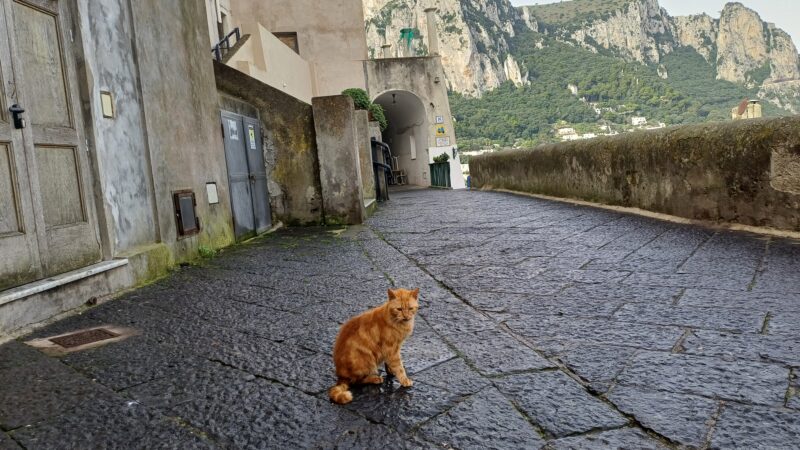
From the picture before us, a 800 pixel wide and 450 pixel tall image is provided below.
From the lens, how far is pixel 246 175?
246 inches

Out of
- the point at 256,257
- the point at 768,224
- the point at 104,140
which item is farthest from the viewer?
the point at 256,257

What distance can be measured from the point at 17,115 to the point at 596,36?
297ft

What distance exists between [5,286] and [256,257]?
2198 millimetres

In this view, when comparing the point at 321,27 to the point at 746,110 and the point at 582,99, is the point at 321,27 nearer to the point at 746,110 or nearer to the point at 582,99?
the point at 746,110

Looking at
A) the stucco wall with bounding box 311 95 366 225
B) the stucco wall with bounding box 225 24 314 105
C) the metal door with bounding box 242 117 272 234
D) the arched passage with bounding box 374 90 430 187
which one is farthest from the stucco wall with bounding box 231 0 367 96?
the metal door with bounding box 242 117 272 234

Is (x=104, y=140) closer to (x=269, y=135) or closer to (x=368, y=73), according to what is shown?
(x=269, y=135)

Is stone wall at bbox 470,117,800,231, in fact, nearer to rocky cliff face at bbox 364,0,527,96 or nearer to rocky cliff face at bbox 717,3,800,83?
rocky cliff face at bbox 364,0,527,96

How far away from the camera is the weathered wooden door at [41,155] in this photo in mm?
2914

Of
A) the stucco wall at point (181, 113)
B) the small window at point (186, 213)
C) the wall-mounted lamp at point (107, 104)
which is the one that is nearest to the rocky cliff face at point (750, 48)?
the stucco wall at point (181, 113)

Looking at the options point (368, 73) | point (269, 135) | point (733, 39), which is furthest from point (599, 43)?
point (269, 135)

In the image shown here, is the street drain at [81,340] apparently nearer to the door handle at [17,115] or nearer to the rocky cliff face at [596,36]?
the door handle at [17,115]

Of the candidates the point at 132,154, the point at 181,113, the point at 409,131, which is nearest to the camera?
the point at 132,154

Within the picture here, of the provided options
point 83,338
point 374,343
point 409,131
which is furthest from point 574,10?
point 374,343

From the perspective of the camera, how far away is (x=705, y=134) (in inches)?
194
